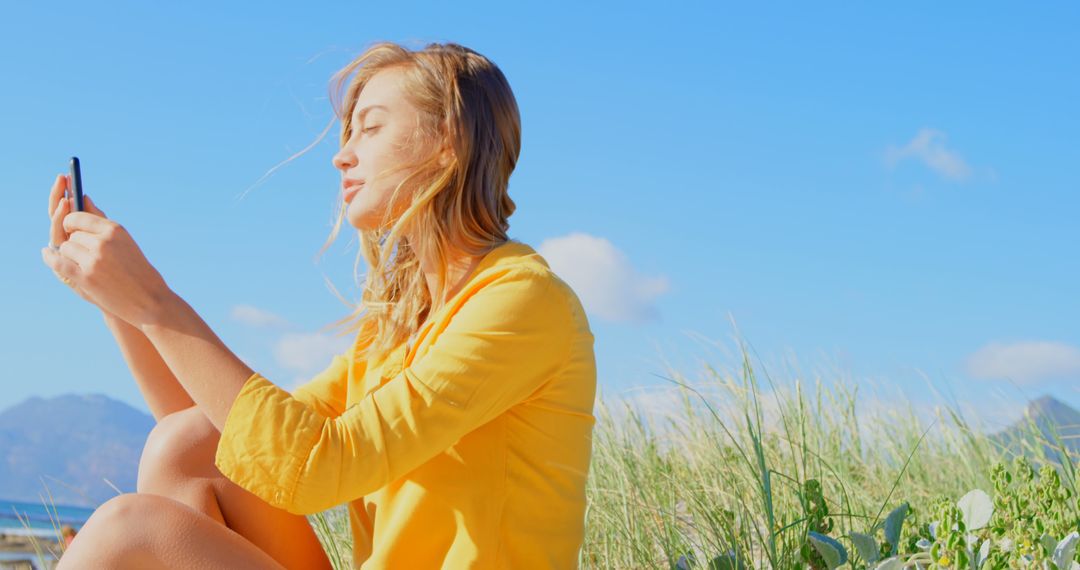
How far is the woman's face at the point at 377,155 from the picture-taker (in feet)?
5.65

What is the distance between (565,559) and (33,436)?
6536 inches

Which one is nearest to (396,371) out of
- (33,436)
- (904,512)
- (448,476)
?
(448,476)

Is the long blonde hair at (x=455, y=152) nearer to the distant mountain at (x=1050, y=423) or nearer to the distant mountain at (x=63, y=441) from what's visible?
the distant mountain at (x=1050, y=423)

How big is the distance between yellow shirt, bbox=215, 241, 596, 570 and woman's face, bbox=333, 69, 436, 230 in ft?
0.73

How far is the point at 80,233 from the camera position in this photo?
59.1 inches

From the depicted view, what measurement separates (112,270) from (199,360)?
0.62 ft

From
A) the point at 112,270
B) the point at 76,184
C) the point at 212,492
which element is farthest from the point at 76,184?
the point at 212,492

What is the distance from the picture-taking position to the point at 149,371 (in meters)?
1.94

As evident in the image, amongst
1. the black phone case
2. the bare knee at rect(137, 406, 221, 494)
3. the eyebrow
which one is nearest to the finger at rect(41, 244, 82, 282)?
the black phone case

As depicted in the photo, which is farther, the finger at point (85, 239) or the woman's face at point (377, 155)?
the woman's face at point (377, 155)

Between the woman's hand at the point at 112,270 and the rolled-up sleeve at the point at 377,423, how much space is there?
21 centimetres

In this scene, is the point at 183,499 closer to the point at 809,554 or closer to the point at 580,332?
the point at 580,332

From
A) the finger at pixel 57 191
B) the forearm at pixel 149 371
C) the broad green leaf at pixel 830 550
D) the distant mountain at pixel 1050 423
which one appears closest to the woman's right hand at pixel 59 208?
the finger at pixel 57 191


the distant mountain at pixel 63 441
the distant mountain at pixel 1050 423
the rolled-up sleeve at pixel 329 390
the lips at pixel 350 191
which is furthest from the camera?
the distant mountain at pixel 63 441
